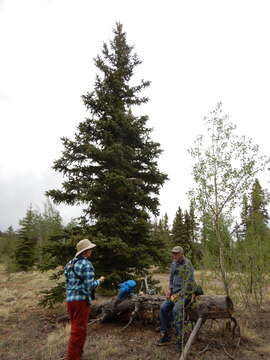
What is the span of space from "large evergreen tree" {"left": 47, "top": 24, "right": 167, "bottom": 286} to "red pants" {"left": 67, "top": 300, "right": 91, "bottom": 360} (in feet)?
13.3

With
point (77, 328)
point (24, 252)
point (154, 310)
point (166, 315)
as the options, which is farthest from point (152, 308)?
point (24, 252)

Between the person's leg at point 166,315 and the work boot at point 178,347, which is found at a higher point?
the person's leg at point 166,315

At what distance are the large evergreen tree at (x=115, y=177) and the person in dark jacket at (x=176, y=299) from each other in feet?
10.3

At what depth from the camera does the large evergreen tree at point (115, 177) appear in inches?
420

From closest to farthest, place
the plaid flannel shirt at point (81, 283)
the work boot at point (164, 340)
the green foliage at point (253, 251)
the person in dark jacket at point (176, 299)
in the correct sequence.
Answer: the plaid flannel shirt at point (81, 283) < the person in dark jacket at point (176, 299) < the work boot at point (164, 340) < the green foliage at point (253, 251)

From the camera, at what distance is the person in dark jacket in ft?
21.7

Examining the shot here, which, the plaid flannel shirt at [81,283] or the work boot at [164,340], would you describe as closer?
the plaid flannel shirt at [81,283]

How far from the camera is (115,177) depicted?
10.6 m

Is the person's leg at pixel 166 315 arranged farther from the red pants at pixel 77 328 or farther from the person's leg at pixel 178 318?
the red pants at pixel 77 328

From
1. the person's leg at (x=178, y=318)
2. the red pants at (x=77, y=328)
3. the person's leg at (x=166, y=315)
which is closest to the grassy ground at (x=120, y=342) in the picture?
the person's leg at (x=178, y=318)

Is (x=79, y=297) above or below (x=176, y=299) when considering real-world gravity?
above

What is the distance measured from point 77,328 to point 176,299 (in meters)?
2.33

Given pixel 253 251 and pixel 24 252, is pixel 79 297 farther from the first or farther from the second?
pixel 24 252

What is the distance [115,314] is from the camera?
8758 millimetres
